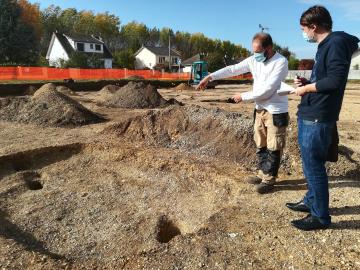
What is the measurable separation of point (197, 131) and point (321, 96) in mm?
4442

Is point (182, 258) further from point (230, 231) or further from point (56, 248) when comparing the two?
point (56, 248)

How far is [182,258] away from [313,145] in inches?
60.6

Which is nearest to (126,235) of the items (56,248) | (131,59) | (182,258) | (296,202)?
(56,248)

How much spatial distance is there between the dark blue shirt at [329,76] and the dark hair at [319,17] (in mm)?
117

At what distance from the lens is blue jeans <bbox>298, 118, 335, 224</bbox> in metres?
3.37

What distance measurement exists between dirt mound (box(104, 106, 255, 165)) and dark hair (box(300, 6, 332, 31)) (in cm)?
337

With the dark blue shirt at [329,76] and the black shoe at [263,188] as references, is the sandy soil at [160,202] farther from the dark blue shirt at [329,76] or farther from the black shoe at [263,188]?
the dark blue shirt at [329,76]

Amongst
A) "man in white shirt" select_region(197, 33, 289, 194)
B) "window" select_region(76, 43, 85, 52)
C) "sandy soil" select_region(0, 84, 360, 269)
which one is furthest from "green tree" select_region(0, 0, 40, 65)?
"man in white shirt" select_region(197, 33, 289, 194)

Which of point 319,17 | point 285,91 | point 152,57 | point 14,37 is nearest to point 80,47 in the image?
point 14,37

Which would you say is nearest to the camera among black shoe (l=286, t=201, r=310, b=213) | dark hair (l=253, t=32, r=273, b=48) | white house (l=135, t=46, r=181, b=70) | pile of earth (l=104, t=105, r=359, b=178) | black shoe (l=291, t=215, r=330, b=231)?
black shoe (l=291, t=215, r=330, b=231)

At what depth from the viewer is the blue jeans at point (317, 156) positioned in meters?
3.37

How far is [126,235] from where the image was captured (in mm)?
4203

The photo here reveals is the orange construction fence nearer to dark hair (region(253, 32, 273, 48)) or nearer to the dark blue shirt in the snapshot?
dark hair (region(253, 32, 273, 48))

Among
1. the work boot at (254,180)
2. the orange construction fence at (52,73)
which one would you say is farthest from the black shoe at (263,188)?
the orange construction fence at (52,73)
